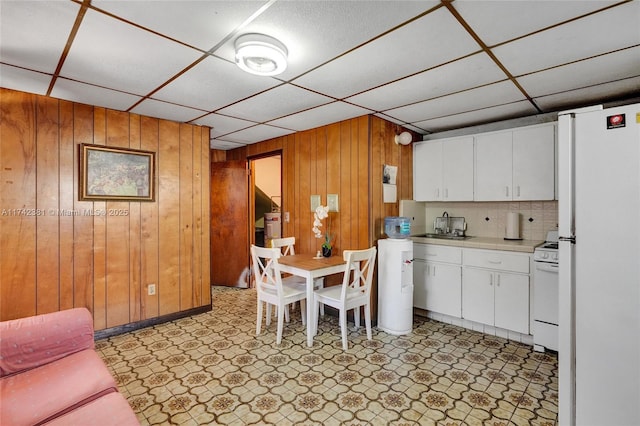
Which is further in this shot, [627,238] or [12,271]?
[12,271]

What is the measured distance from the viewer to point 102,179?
10.5 ft

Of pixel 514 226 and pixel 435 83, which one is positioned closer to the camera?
pixel 435 83

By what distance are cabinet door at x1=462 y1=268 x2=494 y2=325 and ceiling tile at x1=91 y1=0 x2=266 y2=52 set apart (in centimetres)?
320

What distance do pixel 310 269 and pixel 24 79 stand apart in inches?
112

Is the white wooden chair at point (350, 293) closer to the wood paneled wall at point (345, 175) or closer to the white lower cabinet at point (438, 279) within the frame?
the wood paneled wall at point (345, 175)

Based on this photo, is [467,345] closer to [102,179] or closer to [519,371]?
[519,371]

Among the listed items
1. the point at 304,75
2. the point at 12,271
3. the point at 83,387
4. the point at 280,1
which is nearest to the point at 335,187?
the point at 304,75

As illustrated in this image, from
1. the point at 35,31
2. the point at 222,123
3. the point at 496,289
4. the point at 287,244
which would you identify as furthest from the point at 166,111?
the point at 496,289

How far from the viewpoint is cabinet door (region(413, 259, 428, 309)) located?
3760mm

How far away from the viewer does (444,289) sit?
3.59 m

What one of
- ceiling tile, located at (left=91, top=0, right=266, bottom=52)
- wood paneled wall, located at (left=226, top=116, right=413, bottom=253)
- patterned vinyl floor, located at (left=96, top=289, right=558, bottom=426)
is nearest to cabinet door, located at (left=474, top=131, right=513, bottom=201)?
wood paneled wall, located at (left=226, top=116, right=413, bottom=253)

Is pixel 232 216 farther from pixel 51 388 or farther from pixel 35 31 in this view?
pixel 51 388

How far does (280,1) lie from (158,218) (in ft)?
9.59

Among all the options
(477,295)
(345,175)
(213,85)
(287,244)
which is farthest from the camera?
(287,244)
